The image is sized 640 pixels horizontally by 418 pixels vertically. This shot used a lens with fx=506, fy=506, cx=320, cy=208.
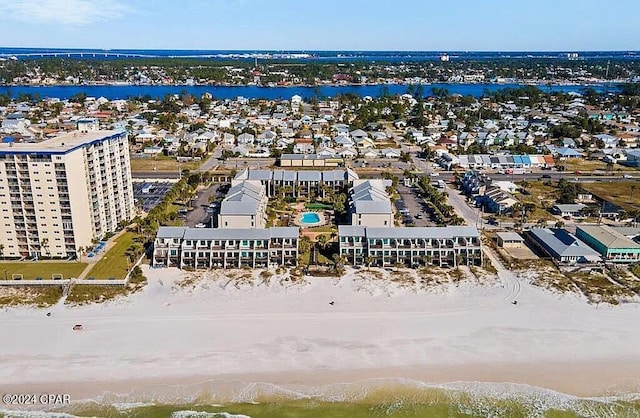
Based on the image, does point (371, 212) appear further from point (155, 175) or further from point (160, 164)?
point (160, 164)

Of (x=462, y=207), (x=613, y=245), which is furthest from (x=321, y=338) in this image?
(x=462, y=207)

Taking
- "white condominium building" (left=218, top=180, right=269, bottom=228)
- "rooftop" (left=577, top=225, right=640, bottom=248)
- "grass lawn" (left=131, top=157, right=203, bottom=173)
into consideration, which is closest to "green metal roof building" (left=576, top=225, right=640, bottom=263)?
"rooftop" (left=577, top=225, right=640, bottom=248)

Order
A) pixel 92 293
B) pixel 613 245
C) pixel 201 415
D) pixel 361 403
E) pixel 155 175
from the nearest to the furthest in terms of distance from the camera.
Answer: pixel 201 415 < pixel 361 403 < pixel 92 293 < pixel 613 245 < pixel 155 175

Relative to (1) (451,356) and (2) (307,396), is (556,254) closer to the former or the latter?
(1) (451,356)

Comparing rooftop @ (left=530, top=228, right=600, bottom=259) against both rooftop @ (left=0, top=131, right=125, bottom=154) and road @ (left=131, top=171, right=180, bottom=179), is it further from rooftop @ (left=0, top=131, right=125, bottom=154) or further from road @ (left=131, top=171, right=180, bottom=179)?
road @ (left=131, top=171, right=180, bottom=179)

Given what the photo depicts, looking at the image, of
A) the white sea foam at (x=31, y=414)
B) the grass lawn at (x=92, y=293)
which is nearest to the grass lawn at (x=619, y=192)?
the grass lawn at (x=92, y=293)

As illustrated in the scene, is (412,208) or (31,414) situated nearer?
(31,414)

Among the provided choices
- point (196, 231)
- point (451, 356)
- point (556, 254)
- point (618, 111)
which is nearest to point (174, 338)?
point (196, 231)
